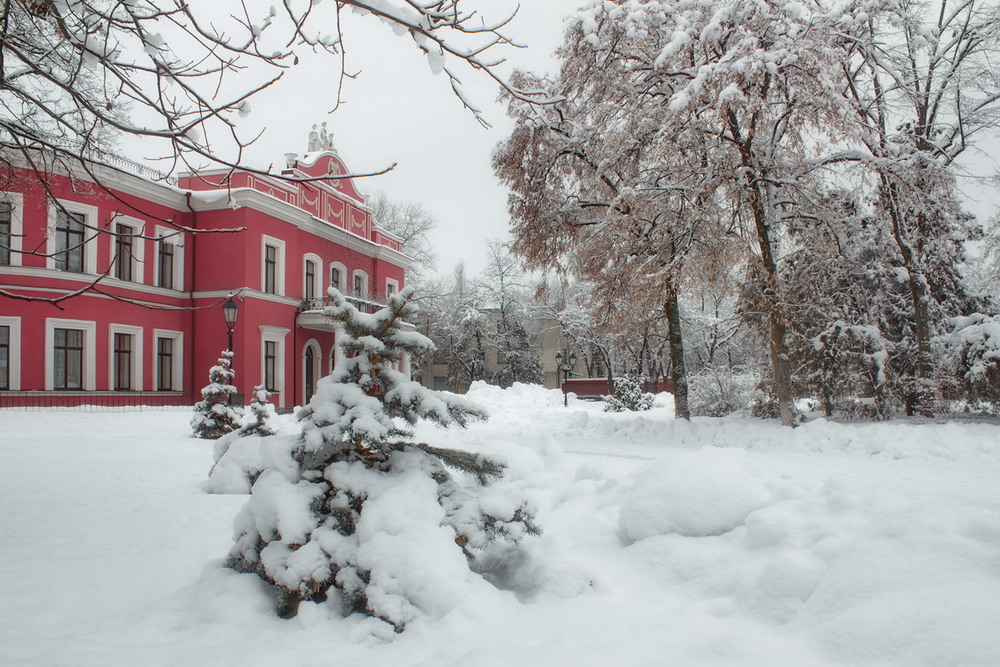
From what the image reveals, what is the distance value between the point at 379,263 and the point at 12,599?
2889 centimetres

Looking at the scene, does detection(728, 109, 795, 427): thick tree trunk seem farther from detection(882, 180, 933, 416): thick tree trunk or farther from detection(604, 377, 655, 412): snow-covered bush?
detection(604, 377, 655, 412): snow-covered bush

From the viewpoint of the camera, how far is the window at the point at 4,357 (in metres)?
18.7

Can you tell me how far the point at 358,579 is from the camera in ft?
10.2

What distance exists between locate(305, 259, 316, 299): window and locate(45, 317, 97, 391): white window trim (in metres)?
8.22

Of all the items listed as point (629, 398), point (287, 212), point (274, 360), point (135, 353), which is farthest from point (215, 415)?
point (629, 398)

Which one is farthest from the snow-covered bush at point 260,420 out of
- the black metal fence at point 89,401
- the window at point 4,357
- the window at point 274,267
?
the window at point 274,267

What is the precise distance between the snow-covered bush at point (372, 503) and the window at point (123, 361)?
2121cm

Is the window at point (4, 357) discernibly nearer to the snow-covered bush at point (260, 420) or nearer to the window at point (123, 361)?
the window at point (123, 361)

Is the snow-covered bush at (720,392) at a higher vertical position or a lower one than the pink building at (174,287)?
lower

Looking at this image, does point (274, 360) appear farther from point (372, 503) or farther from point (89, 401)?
point (372, 503)

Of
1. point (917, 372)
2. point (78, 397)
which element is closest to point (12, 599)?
point (917, 372)

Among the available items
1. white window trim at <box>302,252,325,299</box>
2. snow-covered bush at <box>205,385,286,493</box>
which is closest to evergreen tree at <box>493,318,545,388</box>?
white window trim at <box>302,252,325,299</box>

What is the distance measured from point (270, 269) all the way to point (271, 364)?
12.3ft

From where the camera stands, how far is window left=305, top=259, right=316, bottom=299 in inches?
1056
